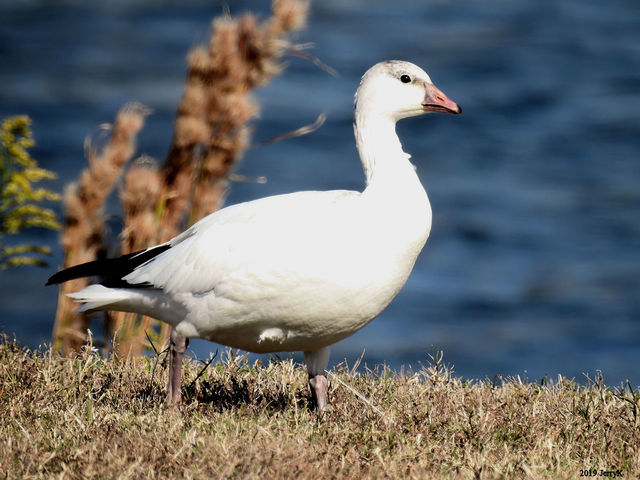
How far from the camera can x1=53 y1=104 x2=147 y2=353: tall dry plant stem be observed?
7.06m

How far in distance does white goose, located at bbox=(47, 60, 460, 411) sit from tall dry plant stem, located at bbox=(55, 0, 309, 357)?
5.59ft

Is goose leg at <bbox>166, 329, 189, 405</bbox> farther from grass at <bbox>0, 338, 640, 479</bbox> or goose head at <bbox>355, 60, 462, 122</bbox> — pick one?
goose head at <bbox>355, 60, 462, 122</bbox>

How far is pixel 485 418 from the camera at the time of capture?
4824 mm

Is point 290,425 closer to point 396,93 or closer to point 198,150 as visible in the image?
point 396,93

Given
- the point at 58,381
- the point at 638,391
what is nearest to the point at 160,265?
the point at 58,381

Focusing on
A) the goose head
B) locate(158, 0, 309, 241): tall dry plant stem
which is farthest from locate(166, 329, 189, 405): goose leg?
locate(158, 0, 309, 241): tall dry plant stem

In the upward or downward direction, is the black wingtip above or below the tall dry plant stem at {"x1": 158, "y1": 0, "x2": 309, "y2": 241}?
below

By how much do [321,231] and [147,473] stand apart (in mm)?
1423

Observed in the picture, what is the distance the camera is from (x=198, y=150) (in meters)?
7.35

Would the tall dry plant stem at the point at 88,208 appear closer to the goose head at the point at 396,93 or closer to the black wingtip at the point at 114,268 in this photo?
the black wingtip at the point at 114,268

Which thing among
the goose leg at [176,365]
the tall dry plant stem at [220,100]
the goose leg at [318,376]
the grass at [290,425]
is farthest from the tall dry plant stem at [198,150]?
the goose leg at [318,376]

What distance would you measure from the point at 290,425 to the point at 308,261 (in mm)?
831

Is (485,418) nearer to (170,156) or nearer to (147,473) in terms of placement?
(147,473)

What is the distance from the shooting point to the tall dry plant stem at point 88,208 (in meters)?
7.06
